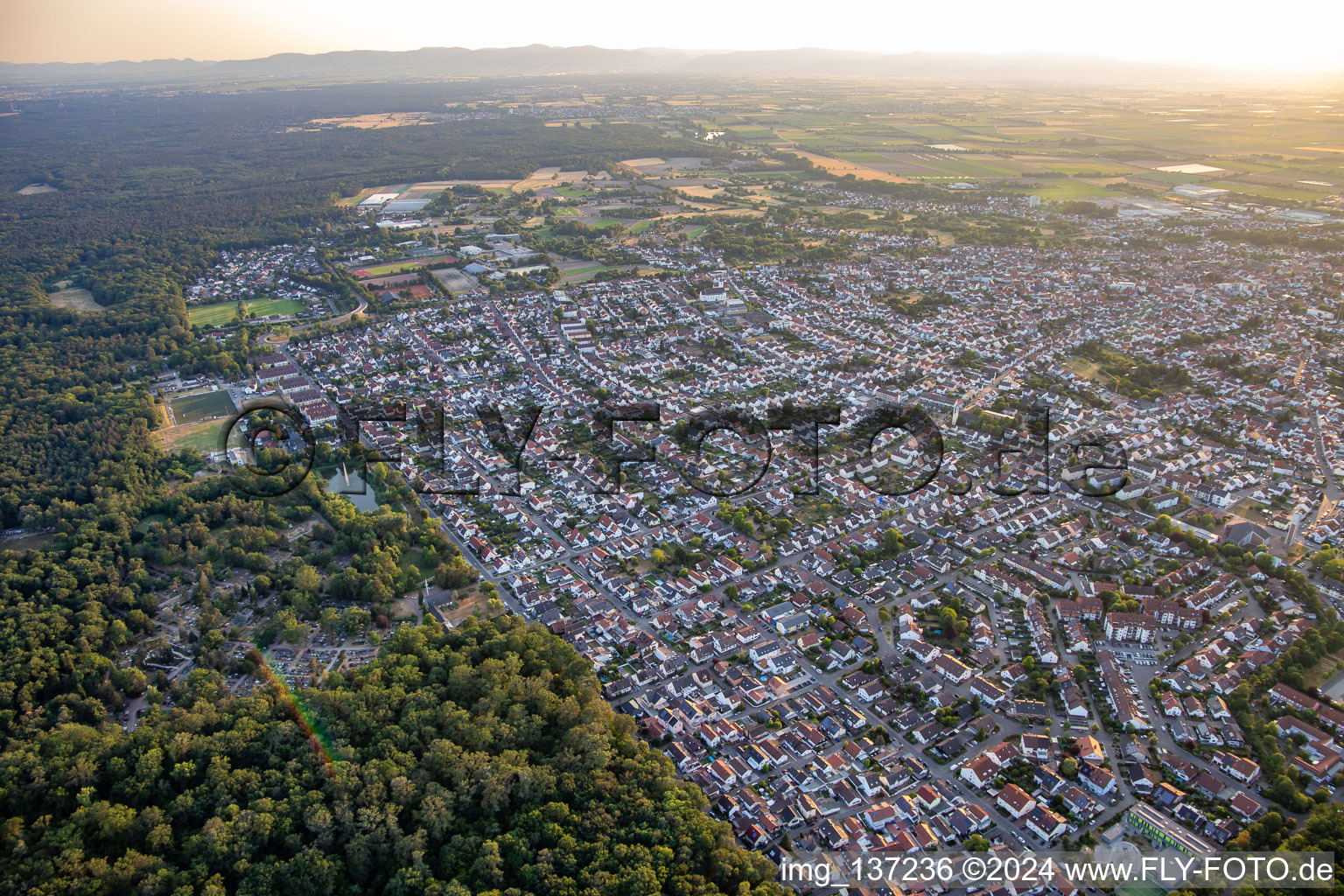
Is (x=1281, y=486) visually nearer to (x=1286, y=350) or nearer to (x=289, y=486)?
(x=1286, y=350)

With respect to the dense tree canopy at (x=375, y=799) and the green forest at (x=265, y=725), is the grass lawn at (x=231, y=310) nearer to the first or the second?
the green forest at (x=265, y=725)

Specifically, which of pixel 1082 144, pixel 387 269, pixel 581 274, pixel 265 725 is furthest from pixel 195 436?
pixel 1082 144

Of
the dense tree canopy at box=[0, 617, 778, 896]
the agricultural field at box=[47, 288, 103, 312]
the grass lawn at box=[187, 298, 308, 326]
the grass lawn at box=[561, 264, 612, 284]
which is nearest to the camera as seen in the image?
the dense tree canopy at box=[0, 617, 778, 896]

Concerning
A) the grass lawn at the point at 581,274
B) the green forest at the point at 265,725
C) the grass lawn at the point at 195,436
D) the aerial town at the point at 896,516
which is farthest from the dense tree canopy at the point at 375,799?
the grass lawn at the point at 581,274

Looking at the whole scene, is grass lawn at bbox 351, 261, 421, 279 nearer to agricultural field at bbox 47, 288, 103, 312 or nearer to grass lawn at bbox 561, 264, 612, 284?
grass lawn at bbox 561, 264, 612, 284

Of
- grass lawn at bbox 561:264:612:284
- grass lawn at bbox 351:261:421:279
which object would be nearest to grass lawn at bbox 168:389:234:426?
grass lawn at bbox 351:261:421:279

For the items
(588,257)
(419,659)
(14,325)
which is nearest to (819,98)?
(588,257)

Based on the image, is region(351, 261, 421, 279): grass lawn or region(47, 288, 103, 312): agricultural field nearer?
region(47, 288, 103, 312): agricultural field

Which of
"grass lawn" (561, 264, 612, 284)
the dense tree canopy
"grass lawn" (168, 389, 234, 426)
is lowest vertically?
the dense tree canopy
